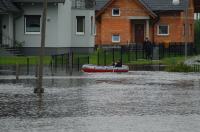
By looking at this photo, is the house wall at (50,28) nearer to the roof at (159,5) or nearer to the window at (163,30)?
the roof at (159,5)

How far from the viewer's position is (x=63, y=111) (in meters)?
21.8

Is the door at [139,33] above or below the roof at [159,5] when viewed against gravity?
below

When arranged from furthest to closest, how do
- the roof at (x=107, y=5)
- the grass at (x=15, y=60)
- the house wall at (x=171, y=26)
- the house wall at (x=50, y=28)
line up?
the house wall at (x=171, y=26), the roof at (x=107, y=5), the house wall at (x=50, y=28), the grass at (x=15, y=60)

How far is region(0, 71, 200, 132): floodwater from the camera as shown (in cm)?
1828

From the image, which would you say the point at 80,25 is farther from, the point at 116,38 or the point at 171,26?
the point at 171,26

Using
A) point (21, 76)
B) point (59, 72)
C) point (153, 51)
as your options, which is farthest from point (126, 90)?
point (153, 51)

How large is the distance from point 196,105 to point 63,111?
4.50 m

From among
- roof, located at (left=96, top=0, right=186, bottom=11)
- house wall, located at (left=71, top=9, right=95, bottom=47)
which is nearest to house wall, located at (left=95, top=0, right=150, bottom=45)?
roof, located at (left=96, top=0, right=186, bottom=11)

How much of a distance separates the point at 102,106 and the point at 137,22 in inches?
2344

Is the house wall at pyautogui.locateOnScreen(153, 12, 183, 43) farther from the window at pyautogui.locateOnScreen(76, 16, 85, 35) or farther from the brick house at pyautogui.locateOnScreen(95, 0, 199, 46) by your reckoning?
the window at pyautogui.locateOnScreen(76, 16, 85, 35)

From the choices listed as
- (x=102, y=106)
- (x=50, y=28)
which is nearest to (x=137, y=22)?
(x=50, y=28)

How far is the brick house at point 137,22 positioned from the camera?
8112cm

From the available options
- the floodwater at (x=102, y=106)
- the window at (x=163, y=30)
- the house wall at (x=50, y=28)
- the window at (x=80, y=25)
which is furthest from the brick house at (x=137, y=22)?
the floodwater at (x=102, y=106)

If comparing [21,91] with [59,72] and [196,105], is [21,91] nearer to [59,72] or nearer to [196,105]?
[196,105]
